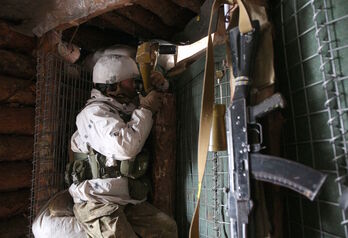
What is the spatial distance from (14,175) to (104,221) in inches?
37.9

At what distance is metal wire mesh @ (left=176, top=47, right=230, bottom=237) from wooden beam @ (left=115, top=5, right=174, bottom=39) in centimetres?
49

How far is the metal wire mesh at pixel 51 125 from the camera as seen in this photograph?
6.61ft

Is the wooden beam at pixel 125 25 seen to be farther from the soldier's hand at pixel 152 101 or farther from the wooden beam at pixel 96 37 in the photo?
the soldier's hand at pixel 152 101

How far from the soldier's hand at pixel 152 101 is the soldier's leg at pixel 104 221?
2.23ft

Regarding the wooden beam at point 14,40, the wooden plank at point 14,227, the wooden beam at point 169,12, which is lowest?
the wooden plank at point 14,227

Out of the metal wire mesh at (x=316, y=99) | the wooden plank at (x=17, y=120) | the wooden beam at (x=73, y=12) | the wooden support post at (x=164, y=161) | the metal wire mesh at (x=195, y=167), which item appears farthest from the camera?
the wooden plank at (x=17, y=120)

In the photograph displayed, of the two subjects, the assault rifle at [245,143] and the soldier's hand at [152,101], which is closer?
the assault rifle at [245,143]

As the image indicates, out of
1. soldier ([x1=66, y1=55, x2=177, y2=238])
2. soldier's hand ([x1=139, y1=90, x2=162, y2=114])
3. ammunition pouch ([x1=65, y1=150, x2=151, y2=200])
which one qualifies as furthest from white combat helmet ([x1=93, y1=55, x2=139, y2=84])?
ammunition pouch ([x1=65, y1=150, x2=151, y2=200])

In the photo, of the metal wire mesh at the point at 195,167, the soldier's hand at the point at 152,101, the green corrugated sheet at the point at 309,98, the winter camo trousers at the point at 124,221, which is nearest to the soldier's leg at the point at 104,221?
the winter camo trousers at the point at 124,221

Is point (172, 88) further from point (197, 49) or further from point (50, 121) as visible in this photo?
point (50, 121)

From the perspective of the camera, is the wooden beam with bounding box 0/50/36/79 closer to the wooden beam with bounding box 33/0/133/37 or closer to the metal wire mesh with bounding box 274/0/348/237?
the wooden beam with bounding box 33/0/133/37

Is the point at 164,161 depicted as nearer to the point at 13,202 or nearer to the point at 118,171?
the point at 118,171

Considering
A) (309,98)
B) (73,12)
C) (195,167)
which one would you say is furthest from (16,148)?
(309,98)

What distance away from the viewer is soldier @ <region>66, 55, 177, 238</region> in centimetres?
163
